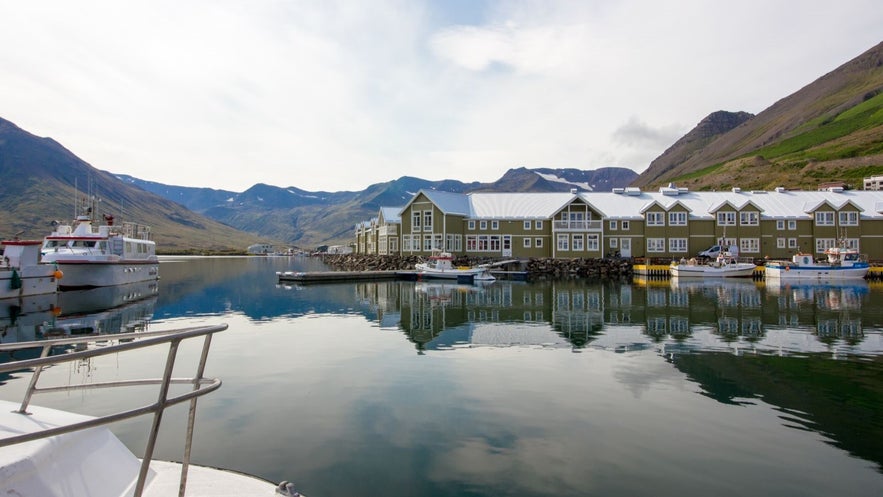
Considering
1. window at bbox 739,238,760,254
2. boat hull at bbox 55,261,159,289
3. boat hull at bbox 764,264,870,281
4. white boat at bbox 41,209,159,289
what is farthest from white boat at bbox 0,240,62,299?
window at bbox 739,238,760,254

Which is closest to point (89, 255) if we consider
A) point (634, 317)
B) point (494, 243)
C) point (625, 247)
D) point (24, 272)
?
point (24, 272)

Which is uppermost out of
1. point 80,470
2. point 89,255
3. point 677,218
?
point 677,218

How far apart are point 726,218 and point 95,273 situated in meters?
66.6

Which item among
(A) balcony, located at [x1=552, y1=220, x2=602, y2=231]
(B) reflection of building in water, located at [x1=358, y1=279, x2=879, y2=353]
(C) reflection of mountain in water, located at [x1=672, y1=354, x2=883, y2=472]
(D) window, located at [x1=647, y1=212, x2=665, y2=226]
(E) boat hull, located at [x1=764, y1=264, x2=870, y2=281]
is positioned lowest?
(C) reflection of mountain in water, located at [x1=672, y1=354, x2=883, y2=472]

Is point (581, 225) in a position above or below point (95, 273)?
above

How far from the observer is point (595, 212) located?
67.2 meters

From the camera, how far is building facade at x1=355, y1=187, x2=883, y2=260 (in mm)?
64188

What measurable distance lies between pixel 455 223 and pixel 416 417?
57.9m

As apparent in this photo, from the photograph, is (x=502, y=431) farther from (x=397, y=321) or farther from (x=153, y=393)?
(x=397, y=321)

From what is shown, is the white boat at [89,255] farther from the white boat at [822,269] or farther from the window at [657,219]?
the white boat at [822,269]

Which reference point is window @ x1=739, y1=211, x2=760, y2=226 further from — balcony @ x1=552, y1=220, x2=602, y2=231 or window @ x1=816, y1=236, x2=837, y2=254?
balcony @ x1=552, y1=220, x2=602, y2=231

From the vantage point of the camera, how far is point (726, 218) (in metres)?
65.6

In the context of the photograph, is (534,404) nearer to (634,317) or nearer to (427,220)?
(634,317)

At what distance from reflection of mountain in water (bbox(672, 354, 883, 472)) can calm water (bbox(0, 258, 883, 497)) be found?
0.21 feet
